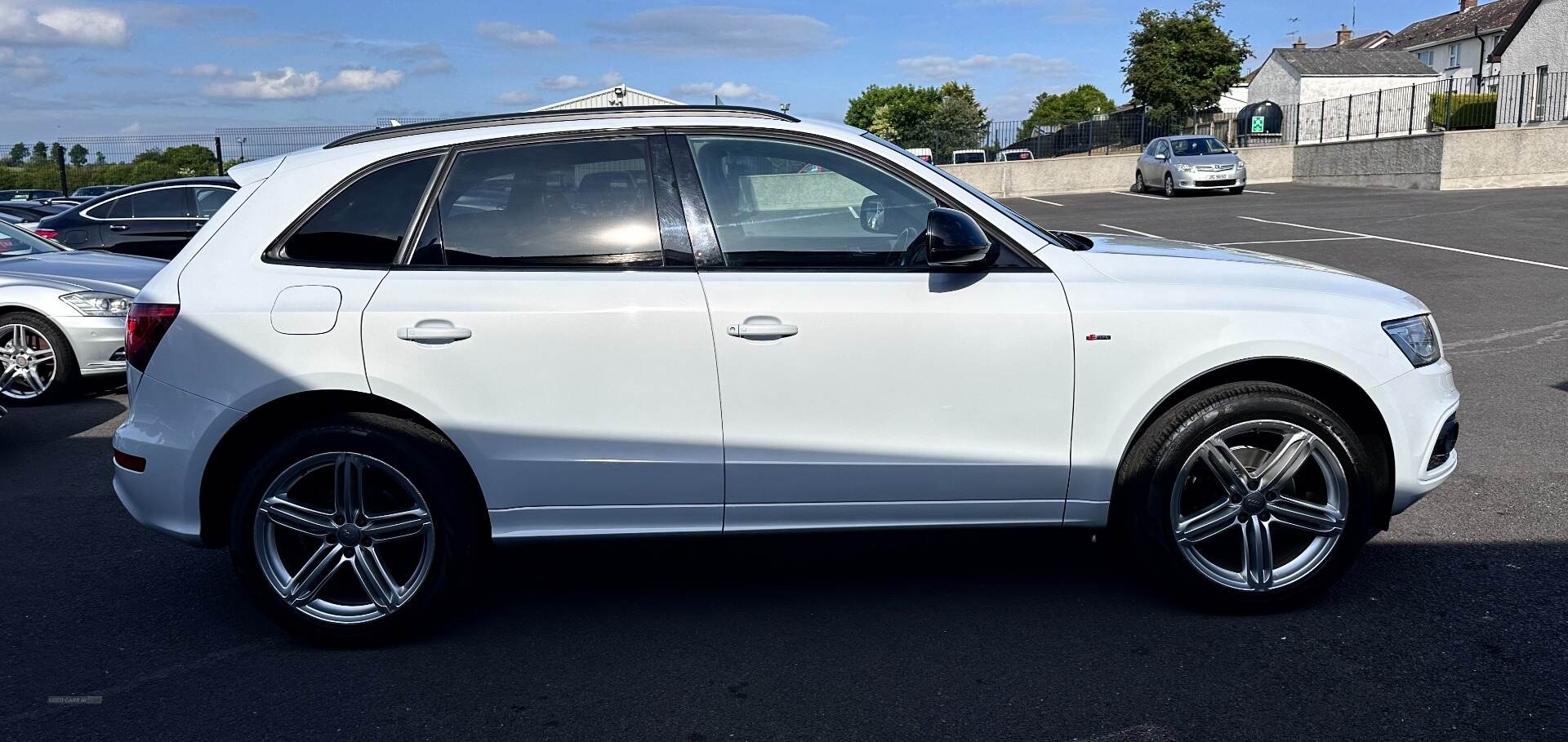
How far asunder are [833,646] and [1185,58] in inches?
2359

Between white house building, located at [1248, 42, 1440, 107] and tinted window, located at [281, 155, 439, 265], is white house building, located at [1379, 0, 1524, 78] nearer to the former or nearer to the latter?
white house building, located at [1248, 42, 1440, 107]

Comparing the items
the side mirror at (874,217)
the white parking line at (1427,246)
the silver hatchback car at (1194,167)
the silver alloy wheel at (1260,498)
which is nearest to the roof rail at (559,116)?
the side mirror at (874,217)

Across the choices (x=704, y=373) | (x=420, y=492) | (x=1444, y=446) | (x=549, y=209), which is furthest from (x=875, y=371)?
(x=1444, y=446)

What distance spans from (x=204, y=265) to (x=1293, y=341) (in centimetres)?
351

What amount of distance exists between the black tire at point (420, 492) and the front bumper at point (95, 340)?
537 centimetres

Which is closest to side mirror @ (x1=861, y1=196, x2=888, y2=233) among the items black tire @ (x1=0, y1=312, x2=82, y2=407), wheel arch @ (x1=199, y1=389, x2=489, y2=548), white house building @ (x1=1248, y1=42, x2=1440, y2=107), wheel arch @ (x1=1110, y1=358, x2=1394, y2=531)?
wheel arch @ (x1=1110, y1=358, x2=1394, y2=531)

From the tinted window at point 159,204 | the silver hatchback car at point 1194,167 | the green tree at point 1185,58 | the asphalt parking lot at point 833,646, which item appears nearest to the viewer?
the asphalt parking lot at point 833,646

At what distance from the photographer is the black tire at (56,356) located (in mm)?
8375

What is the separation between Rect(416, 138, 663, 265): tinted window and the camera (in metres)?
3.87

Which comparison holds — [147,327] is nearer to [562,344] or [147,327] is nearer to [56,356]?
[562,344]

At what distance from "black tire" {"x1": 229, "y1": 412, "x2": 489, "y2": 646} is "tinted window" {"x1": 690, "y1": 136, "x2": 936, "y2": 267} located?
1.15m

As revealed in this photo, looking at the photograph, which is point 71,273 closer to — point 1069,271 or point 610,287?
point 610,287

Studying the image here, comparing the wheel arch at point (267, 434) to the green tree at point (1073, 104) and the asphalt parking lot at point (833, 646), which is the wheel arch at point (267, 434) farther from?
the green tree at point (1073, 104)

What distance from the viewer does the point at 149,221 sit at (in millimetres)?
13570
